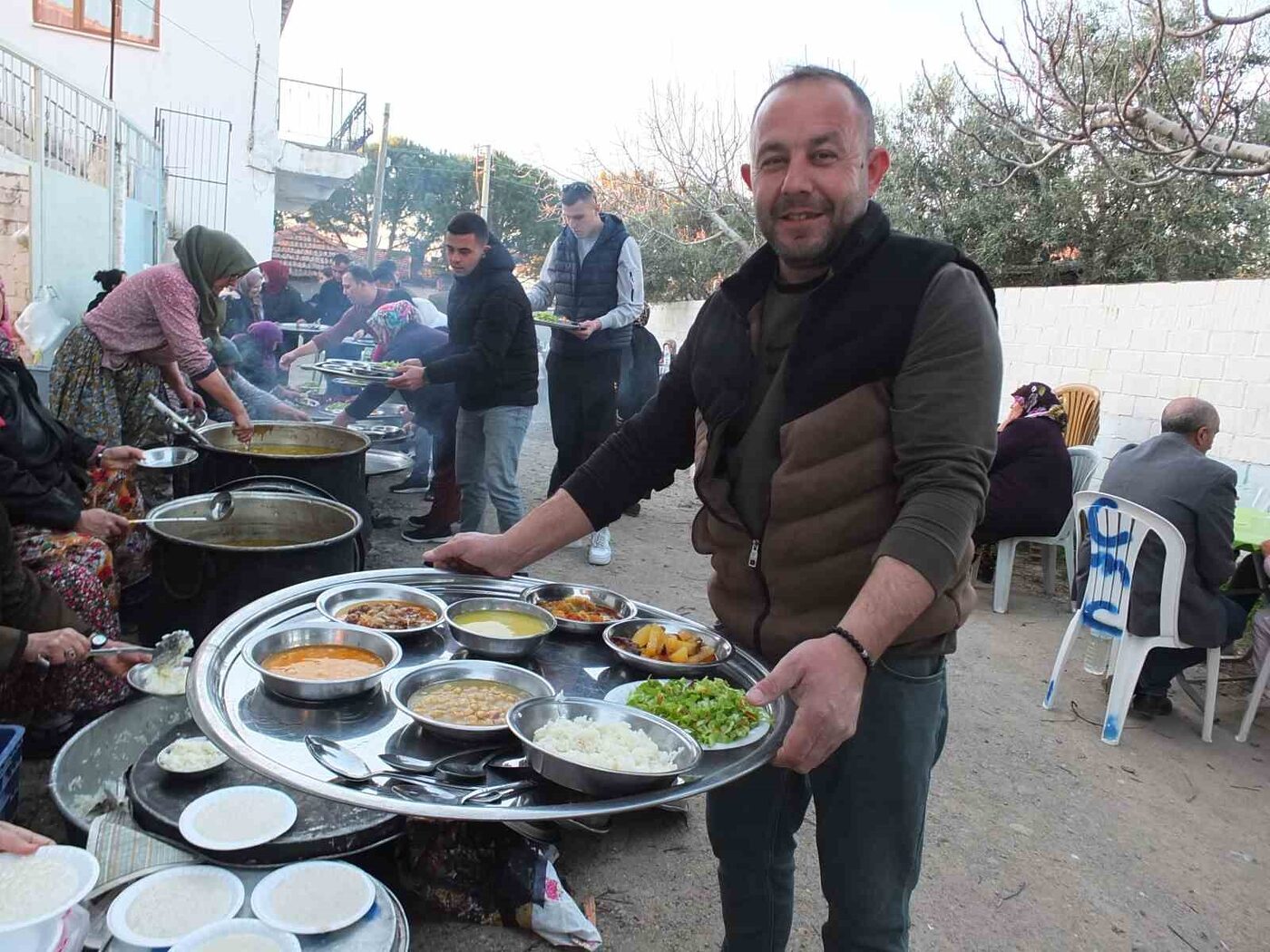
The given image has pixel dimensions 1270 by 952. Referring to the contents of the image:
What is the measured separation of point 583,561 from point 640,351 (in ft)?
8.95

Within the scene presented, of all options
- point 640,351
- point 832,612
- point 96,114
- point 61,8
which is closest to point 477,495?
point 640,351

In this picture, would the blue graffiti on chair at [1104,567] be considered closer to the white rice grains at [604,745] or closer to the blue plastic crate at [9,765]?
the white rice grains at [604,745]

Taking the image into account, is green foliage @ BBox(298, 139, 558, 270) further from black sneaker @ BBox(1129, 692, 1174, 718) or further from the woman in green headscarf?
black sneaker @ BBox(1129, 692, 1174, 718)

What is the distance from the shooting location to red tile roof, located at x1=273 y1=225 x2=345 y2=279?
21906 mm

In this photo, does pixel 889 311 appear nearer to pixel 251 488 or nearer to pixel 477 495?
pixel 251 488

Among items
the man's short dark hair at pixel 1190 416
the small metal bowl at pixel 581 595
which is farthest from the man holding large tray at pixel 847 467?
the man's short dark hair at pixel 1190 416

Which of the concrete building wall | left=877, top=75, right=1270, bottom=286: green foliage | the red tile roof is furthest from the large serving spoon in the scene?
the red tile roof

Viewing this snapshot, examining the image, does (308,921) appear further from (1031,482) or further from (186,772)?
(1031,482)

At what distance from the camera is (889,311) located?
155 centimetres

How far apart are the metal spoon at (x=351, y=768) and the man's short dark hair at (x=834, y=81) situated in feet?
4.58

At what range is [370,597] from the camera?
2.03m

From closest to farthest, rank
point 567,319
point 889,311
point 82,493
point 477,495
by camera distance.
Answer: point 889,311
point 82,493
point 477,495
point 567,319

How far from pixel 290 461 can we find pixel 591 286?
2.92 metres

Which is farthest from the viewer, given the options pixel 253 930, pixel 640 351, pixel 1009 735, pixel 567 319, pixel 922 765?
pixel 640 351
